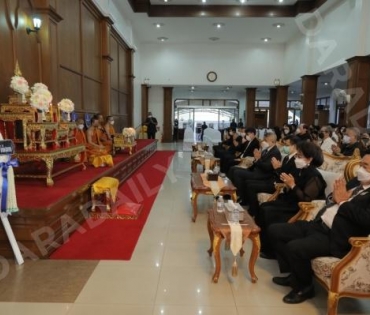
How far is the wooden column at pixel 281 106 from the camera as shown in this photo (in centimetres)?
1294

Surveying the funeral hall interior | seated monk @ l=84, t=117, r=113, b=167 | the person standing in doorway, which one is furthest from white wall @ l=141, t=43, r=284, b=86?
seated monk @ l=84, t=117, r=113, b=167

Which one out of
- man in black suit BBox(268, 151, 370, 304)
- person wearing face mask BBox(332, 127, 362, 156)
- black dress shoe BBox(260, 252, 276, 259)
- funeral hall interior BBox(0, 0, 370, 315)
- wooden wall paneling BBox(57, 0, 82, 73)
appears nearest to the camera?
man in black suit BBox(268, 151, 370, 304)

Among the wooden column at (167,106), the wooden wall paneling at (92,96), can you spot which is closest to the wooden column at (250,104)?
the wooden column at (167,106)

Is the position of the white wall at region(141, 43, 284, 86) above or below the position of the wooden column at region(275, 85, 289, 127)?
above

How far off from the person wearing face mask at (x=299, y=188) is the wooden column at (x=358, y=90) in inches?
185

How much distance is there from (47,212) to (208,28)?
32.9 ft

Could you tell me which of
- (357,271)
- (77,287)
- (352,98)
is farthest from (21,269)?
(352,98)

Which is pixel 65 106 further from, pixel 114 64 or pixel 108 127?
pixel 114 64

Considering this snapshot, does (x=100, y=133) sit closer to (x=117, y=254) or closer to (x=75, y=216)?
(x=75, y=216)

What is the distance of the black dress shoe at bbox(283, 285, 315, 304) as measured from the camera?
7.17 feet

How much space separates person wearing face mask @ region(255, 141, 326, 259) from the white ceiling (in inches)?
283

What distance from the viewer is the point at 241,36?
1202cm

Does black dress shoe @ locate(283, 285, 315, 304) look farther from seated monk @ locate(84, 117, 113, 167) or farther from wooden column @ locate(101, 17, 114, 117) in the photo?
wooden column @ locate(101, 17, 114, 117)

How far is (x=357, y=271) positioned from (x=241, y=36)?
11.6 metres
